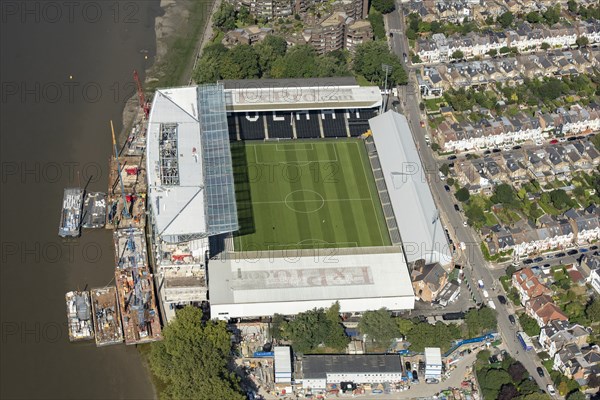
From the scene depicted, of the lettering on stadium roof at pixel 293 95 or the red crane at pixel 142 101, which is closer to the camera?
the lettering on stadium roof at pixel 293 95

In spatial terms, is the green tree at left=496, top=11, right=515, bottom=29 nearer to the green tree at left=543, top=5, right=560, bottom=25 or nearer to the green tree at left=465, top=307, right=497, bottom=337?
the green tree at left=543, top=5, right=560, bottom=25

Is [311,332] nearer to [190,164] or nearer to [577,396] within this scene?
[190,164]

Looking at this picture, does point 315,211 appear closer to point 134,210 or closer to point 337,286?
point 337,286

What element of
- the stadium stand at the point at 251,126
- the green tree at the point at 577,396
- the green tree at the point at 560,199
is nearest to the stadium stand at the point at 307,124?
the stadium stand at the point at 251,126

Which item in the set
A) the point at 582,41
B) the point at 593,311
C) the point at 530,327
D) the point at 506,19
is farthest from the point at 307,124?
the point at 582,41

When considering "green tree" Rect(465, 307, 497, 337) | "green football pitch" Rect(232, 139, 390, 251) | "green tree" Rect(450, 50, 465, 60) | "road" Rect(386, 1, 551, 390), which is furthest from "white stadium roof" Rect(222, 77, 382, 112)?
"green tree" Rect(465, 307, 497, 337)

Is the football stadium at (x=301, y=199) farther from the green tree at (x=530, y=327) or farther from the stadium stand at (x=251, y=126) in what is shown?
the green tree at (x=530, y=327)
